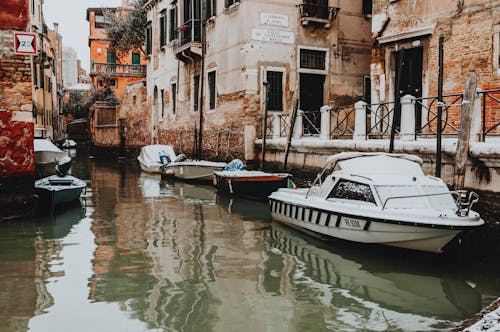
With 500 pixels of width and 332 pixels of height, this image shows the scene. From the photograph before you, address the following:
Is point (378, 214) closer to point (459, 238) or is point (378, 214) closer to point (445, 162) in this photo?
point (459, 238)

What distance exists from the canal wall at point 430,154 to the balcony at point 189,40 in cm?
627

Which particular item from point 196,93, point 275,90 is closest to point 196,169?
point 275,90

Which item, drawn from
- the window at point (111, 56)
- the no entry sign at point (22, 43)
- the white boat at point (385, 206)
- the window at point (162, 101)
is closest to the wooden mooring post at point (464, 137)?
the white boat at point (385, 206)

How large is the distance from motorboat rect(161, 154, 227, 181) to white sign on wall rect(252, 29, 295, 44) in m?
3.65

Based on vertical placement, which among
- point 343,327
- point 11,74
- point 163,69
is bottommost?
point 343,327

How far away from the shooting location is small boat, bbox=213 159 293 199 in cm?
1124

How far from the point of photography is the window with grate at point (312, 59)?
49.6ft

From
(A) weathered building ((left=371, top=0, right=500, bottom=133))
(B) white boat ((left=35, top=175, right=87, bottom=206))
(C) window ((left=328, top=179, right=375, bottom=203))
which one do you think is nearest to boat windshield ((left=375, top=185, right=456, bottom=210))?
(C) window ((left=328, top=179, right=375, bottom=203))

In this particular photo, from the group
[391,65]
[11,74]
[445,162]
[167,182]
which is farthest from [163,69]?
Result: [445,162]

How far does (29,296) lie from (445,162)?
234 inches

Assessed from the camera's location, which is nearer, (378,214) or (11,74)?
(378,214)

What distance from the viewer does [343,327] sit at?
4.49m

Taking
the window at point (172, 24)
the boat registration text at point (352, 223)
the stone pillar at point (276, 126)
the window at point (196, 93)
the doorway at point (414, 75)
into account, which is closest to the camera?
the boat registration text at point (352, 223)

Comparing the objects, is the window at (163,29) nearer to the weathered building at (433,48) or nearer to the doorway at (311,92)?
the doorway at (311,92)
